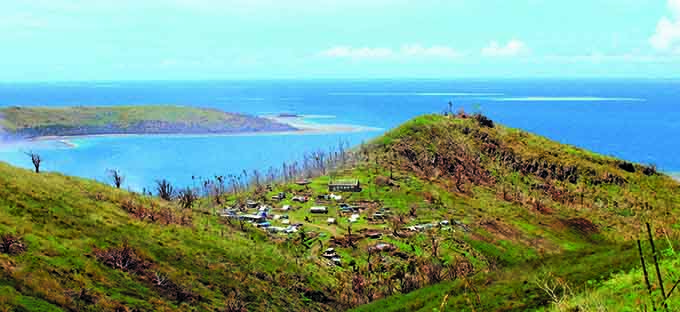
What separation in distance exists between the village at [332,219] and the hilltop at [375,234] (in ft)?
1.30

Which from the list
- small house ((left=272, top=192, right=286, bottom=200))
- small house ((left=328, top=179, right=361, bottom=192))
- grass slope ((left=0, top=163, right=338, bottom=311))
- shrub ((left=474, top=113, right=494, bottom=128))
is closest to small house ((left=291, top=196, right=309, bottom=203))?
small house ((left=272, top=192, right=286, bottom=200))

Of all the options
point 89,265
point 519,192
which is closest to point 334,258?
point 89,265

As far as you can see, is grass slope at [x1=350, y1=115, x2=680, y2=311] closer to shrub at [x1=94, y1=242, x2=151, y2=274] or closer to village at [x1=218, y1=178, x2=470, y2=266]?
village at [x1=218, y1=178, x2=470, y2=266]

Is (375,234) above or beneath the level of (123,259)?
beneath

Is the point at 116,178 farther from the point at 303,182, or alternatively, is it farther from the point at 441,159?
the point at 441,159

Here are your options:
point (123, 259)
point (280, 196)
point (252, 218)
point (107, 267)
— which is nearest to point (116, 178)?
point (252, 218)

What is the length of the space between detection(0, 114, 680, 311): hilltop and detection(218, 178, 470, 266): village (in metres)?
0.40

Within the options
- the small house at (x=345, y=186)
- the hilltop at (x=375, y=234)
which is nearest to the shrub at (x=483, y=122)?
the hilltop at (x=375, y=234)

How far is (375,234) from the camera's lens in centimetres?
8606

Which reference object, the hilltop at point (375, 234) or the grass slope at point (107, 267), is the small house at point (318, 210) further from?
the grass slope at point (107, 267)

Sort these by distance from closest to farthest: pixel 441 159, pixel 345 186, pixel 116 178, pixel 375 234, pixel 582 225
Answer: pixel 116 178 → pixel 375 234 → pixel 582 225 → pixel 345 186 → pixel 441 159

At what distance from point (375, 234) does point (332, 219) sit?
28.8 feet

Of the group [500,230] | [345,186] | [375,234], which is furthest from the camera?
[345,186]

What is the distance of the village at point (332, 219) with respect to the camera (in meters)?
81.3
